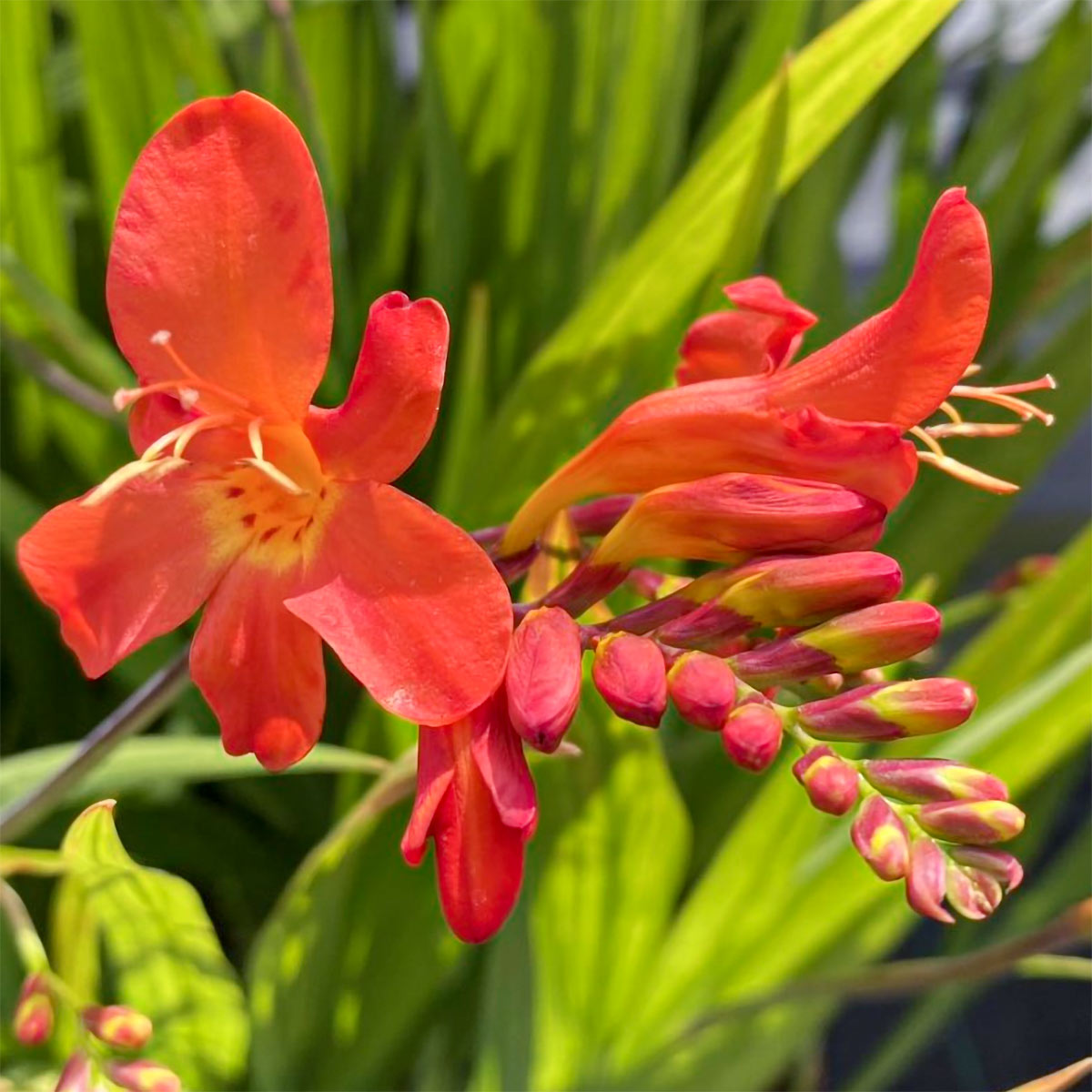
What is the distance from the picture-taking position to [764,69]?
2.27 feet

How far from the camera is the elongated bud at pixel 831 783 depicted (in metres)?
0.31

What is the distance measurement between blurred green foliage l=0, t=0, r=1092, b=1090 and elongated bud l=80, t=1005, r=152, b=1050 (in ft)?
0.21

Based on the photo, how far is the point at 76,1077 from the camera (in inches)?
16.3

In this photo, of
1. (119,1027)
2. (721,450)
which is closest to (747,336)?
(721,450)

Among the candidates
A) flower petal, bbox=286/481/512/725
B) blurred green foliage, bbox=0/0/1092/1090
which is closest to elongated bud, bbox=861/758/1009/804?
flower petal, bbox=286/481/512/725

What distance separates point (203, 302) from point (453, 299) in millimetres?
474

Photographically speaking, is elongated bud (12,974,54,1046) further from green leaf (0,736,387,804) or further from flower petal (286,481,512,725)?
flower petal (286,481,512,725)

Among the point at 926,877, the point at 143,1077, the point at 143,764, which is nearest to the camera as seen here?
the point at 926,877

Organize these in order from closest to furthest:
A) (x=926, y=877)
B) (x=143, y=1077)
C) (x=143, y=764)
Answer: (x=926, y=877) → (x=143, y=1077) → (x=143, y=764)

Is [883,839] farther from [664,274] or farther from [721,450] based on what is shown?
[664,274]

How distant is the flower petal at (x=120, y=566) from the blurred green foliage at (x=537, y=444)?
125 millimetres

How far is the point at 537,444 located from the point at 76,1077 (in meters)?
0.34

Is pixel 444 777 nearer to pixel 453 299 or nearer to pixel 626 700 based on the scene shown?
pixel 626 700

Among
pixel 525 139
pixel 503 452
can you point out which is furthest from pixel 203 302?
pixel 525 139
